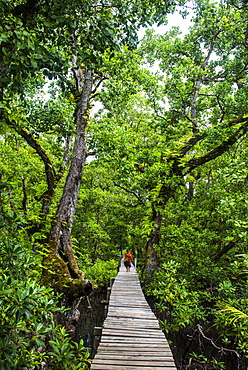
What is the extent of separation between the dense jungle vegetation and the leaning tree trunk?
0.03 meters

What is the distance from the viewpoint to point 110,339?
13.0 ft

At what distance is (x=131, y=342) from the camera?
12.7 ft

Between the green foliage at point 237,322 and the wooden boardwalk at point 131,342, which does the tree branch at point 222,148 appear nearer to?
the green foliage at point 237,322

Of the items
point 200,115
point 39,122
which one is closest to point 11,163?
point 39,122

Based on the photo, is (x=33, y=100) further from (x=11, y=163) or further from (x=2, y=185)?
(x=2, y=185)

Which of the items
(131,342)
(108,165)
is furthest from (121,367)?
(108,165)

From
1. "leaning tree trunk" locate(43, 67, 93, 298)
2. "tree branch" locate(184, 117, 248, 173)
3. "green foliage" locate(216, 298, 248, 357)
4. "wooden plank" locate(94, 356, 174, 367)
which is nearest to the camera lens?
"wooden plank" locate(94, 356, 174, 367)

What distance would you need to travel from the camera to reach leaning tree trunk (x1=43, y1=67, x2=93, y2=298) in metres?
4.88

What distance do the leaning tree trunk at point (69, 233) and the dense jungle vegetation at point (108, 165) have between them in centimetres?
3

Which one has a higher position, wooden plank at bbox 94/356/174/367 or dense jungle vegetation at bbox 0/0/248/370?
dense jungle vegetation at bbox 0/0/248/370

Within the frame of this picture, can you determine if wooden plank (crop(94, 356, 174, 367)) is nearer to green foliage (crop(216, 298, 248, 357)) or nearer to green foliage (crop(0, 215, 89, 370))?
green foliage (crop(0, 215, 89, 370))

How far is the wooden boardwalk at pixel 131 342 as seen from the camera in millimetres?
3274

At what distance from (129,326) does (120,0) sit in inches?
216

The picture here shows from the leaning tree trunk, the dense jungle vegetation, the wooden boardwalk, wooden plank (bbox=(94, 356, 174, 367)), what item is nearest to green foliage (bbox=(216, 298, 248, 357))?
the dense jungle vegetation
